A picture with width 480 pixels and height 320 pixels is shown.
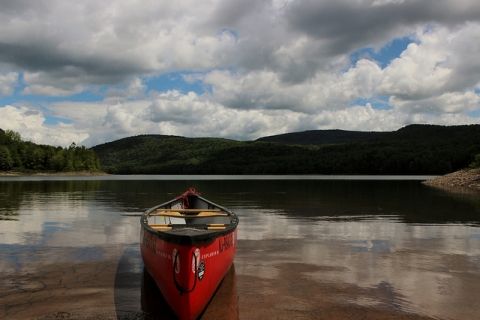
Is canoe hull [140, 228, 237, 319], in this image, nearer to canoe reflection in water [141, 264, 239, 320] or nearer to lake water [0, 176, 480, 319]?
canoe reflection in water [141, 264, 239, 320]

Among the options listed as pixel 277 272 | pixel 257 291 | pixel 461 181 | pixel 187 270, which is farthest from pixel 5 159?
pixel 187 270

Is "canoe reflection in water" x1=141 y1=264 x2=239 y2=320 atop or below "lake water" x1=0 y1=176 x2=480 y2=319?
below

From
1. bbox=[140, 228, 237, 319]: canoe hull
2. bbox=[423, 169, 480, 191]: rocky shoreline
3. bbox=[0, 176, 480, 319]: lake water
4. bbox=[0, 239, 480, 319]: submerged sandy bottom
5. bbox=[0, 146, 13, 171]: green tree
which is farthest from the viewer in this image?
bbox=[0, 146, 13, 171]: green tree

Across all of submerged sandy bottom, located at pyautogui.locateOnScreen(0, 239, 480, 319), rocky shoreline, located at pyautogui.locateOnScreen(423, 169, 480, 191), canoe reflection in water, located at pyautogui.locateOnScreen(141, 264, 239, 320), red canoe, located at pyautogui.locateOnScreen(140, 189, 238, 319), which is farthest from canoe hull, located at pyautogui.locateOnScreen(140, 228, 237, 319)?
rocky shoreline, located at pyautogui.locateOnScreen(423, 169, 480, 191)

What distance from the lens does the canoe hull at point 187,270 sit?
1044 cm

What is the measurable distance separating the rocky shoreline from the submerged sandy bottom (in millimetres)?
65313

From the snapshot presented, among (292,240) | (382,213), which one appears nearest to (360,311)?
(292,240)

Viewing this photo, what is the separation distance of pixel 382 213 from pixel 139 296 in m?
27.6

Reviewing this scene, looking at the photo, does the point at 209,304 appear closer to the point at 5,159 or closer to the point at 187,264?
the point at 187,264

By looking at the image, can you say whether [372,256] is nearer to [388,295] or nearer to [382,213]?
[388,295]

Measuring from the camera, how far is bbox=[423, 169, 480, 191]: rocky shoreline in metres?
75.6

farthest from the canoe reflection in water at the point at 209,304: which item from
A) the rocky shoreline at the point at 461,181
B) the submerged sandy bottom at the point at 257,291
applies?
the rocky shoreline at the point at 461,181

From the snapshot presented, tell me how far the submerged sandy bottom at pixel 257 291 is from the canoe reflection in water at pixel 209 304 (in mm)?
→ 28

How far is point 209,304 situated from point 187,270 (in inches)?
105
